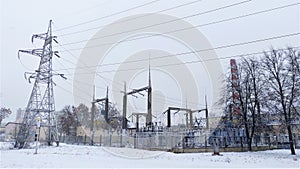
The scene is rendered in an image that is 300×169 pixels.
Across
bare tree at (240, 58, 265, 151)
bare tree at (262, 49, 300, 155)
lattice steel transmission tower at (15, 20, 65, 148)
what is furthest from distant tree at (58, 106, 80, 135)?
bare tree at (262, 49, 300, 155)

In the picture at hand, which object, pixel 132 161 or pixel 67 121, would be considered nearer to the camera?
pixel 132 161

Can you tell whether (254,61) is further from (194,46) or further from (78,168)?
(78,168)

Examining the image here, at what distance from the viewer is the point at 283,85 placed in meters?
23.0

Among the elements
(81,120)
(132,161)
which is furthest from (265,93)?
(81,120)

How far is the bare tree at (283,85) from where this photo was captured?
22.2 m

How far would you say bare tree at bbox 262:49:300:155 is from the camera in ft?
72.9

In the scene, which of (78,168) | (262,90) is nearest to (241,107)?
(262,90)

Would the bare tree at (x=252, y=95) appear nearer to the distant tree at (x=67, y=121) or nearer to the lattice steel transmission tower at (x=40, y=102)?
the lattice steel transmission tower at (x=40, y=102)

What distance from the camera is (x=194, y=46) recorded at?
17641mm

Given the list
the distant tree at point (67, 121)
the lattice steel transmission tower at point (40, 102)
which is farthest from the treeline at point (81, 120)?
the lattice steel transmission tower at point (40, 102)

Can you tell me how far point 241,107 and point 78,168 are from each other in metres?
20.9

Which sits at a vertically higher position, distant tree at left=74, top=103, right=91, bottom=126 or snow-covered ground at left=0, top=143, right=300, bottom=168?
distant tree at left=74, top=103, right=91, bottom=126

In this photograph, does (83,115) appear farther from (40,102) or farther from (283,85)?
(283,85)

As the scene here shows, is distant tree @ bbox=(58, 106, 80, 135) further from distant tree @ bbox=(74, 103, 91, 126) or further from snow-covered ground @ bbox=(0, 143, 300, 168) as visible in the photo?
snow-covered ground @ bbox=(0, 143, 300, 168)
